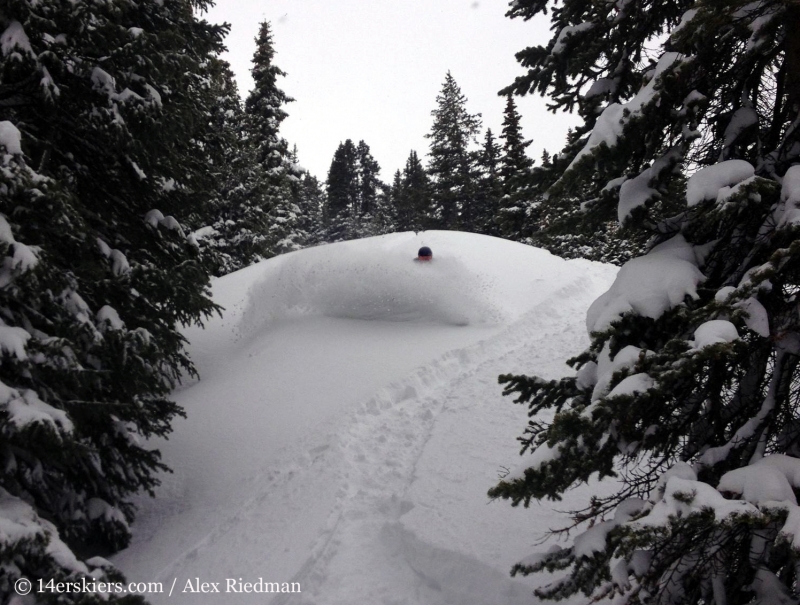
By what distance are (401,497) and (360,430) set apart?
1901 millimetres

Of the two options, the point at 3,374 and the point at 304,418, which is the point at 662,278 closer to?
the point at 3,374

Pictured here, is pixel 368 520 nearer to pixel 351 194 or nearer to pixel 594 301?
pixel 594 301

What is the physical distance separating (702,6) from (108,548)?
7997 millimetres

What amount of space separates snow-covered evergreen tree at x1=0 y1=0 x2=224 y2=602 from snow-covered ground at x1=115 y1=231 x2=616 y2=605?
4.41ft

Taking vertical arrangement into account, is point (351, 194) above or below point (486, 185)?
above

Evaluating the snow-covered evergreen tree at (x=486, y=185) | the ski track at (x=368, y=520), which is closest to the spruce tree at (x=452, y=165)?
the snow-covered evergreen tree at (x=486, y=185)

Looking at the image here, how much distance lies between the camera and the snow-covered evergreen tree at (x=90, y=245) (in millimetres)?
3854

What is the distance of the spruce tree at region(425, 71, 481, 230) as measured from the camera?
35.5m

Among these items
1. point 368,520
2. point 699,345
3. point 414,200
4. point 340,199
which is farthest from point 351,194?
point 699,345

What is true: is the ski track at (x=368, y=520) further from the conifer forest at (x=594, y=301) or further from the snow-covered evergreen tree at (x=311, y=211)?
the snow-covered evergreen tree at (x=311, y=211)

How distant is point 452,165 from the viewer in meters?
36.0

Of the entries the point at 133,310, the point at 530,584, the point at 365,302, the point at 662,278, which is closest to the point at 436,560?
the point at 530,584

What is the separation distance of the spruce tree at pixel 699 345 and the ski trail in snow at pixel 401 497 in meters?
1.57

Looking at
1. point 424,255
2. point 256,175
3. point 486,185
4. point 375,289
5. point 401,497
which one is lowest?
point 401,497
